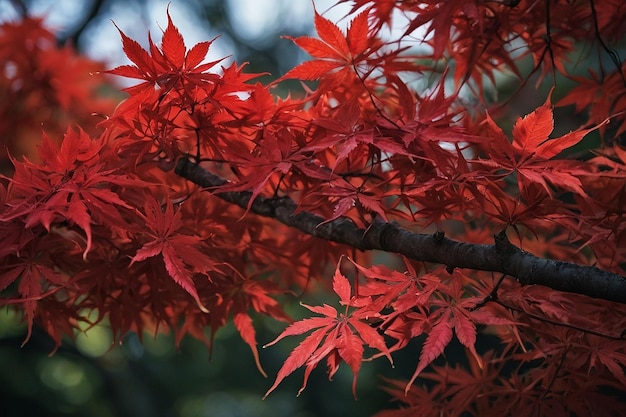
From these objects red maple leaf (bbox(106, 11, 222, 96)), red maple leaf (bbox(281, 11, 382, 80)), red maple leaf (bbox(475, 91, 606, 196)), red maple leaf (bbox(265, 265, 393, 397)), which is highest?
red maple leaf (bbox(106, 11, 222, 96))

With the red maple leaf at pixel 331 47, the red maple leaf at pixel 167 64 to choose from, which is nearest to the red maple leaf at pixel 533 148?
the red maple leaf at pixel 331 47

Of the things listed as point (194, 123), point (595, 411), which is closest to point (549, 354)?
point (595, 411)

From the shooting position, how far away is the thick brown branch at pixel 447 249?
→ 0.70m

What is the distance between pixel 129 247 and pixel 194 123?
212 millimetres

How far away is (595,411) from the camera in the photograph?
2.98 ft

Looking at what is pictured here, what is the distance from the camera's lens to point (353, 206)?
0.81 metres

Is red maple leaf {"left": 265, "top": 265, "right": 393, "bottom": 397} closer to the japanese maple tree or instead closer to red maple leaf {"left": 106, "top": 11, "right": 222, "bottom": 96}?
the japanese maple tree

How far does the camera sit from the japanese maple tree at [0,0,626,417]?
0.72m

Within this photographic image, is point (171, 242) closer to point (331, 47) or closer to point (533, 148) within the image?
point (331, 47)

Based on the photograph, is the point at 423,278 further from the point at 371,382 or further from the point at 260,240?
the point at 371,382

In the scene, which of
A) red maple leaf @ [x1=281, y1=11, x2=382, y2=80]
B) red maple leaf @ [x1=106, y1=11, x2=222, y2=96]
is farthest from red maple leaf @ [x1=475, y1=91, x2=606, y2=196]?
red maple leaf @ [x1=106, y1=11, x2=222, y2=96]

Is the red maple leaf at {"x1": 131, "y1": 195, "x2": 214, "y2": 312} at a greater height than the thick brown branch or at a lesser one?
greater

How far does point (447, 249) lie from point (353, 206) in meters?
0.13

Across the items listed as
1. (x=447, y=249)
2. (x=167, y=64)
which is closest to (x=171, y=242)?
(x=167, y=64)
